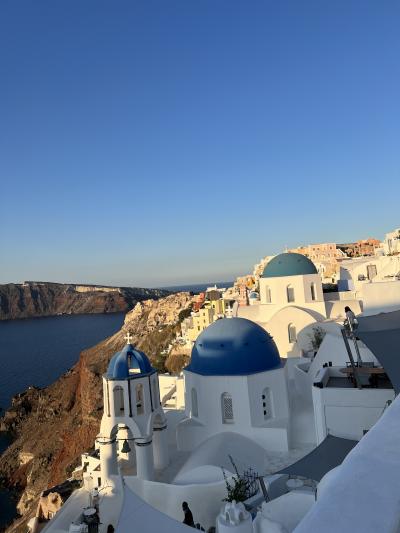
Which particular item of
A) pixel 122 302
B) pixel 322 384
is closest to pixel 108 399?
pixel 322 384

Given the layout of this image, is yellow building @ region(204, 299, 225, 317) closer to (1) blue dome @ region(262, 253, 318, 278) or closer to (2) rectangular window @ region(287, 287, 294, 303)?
(1) blue dome @ region(262, 253, 318, 278)

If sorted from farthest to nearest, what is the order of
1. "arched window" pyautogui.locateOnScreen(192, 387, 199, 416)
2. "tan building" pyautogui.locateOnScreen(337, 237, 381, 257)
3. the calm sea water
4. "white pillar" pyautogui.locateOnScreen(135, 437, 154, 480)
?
1. "tan building" pyautogui.locateOnScreen(337, 237, 381, 257)
2. the calm sea water
3. "arched window" pyautogui.locateOnScreen(192, 387, 199, 416)
4. "white pillar" pyautogui.locateOnScreen(135, 437, 154, 480)

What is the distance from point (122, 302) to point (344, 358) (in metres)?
172

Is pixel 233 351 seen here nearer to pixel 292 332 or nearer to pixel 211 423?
pixel 211 423

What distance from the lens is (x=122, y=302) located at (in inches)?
7195

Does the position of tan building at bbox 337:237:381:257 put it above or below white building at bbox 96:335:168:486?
above

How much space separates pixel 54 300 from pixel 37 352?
351ft

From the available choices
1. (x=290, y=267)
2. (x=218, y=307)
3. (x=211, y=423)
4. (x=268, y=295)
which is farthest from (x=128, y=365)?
(x=218, y=307)

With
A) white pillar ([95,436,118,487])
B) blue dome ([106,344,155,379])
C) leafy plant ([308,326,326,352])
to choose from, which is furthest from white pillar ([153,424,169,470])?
leafy plant ([308,326,326,352])

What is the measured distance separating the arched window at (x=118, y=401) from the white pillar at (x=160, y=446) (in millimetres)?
1340

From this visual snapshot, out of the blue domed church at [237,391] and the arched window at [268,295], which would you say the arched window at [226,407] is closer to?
the blue domed church at [237,391]

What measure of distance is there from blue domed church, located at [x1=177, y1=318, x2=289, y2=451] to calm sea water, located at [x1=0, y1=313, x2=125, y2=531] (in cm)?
2101

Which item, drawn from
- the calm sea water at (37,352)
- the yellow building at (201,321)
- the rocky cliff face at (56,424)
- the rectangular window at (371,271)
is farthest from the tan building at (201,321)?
the calm sea water at (37,352)

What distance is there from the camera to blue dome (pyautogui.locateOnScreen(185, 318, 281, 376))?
48.1ft
